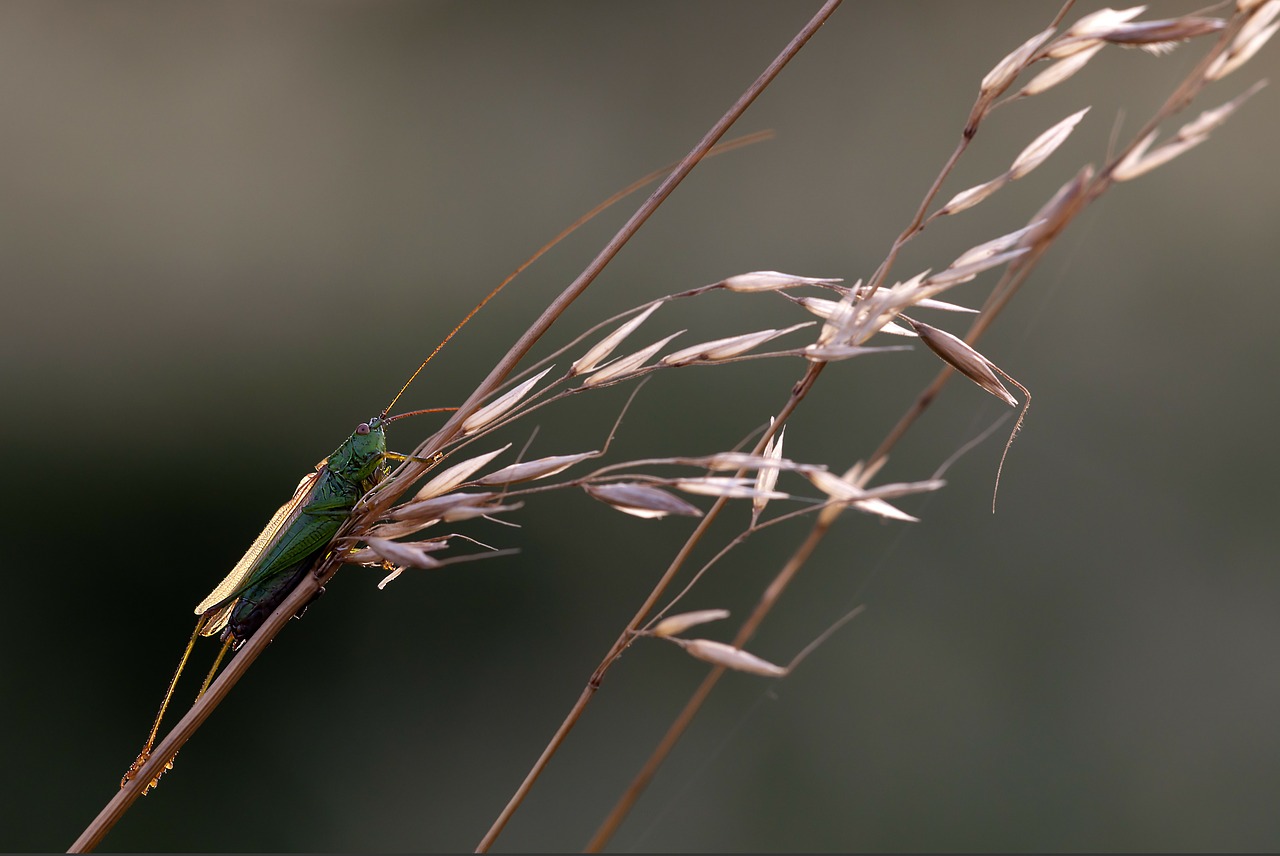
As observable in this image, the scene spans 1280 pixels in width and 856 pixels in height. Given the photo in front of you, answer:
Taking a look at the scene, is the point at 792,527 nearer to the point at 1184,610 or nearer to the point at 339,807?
the point at 1184,610

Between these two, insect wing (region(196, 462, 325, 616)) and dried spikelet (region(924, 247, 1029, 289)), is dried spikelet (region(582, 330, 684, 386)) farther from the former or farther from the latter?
insect wing (region(196, 462, 325, 616))

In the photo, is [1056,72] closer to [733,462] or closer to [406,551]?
[733,462]

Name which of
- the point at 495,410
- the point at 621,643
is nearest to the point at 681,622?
the point at 621,643

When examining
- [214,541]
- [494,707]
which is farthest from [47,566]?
[494,707]

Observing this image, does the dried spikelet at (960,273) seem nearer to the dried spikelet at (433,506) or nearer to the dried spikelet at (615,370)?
the dried spikelet at (615,370)

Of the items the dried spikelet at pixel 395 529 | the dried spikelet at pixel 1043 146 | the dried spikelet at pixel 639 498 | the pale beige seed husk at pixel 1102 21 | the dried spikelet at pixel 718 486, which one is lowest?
the dried spikelet at pixel 395 529

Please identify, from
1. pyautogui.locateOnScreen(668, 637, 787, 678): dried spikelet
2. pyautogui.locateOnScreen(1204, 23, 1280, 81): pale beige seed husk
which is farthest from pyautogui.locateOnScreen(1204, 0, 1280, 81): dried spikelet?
pyautogui.locateOnScreen(668, 637, 787, 678): dried spikelet

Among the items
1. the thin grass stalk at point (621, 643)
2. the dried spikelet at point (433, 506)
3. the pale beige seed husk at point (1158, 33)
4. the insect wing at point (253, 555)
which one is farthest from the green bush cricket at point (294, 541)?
the pale beige seed husk at point (1158, 33)
